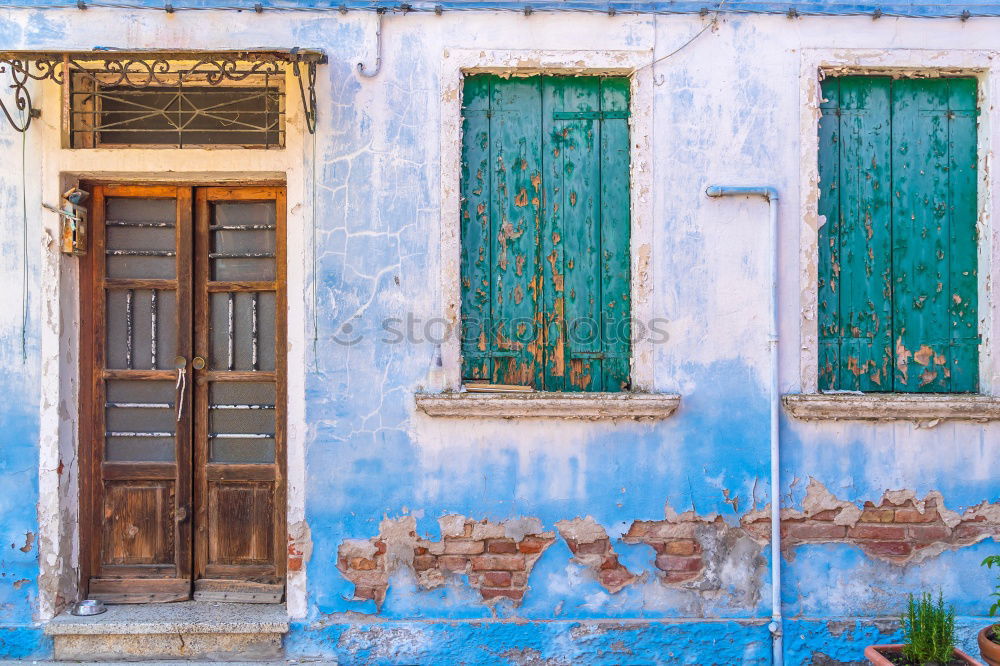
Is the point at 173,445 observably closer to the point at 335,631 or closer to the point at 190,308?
the point at 190,308

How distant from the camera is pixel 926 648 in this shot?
11.3ft

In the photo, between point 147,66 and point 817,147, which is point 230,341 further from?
point 817,147

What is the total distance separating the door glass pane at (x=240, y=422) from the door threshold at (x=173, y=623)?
2.61 feet

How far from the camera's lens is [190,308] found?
14.1 feet

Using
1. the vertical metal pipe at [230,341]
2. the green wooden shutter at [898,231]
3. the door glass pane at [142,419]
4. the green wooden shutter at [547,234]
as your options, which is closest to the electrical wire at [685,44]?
the green wooden shutter at [547,234]

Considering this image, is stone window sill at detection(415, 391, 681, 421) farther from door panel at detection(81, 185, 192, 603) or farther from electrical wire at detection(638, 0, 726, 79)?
electrical wire at detection(638, 0, 726, 79)

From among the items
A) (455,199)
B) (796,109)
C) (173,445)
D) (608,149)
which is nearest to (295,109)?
(455,199)

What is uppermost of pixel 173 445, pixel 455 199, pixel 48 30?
pixel 48 30

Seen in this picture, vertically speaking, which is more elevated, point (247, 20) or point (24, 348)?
point (247, 20)

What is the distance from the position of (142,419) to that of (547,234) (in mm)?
2414

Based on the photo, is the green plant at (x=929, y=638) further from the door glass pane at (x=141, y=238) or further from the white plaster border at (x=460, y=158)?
the door glass pane at (x=141, y=238)

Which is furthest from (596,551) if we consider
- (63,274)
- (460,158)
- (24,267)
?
(24,267)

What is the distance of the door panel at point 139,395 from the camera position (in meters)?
4.26

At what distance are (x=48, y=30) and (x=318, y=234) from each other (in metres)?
1.70
